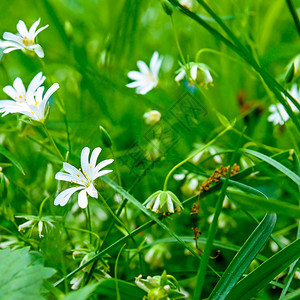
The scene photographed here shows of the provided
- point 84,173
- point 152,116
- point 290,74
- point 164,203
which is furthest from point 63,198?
point 290,74

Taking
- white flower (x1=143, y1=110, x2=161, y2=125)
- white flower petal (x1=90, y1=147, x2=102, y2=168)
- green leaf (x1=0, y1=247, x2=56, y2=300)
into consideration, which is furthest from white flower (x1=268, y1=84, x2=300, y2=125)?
green leaf (x1=0, y1=247, x2=56, y2=300)

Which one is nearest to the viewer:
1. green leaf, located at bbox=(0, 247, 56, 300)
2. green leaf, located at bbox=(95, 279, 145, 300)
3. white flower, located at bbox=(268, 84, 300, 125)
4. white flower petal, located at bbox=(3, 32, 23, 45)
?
green leaf, located at bbox=(0, 247, 56, 300)

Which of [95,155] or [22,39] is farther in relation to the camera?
[22,39]

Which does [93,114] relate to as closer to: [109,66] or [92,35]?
[109,66]

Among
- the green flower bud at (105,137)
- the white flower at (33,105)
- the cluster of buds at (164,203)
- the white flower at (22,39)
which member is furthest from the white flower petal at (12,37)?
the cluster of buds at (164,203)

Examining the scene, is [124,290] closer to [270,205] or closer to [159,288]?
[159,288]

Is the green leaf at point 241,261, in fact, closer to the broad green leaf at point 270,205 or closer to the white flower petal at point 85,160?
the broad green leaf at point 270,205

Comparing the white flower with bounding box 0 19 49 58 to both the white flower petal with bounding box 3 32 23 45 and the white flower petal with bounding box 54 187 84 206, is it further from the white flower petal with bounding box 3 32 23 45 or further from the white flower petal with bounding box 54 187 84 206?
the white flower petal with bounding box 54 187 84 206
